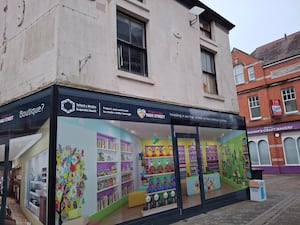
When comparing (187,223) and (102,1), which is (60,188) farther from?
(102,1)

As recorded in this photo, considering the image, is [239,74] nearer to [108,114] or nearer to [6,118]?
[108,114]

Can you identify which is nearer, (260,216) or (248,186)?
(260,216)

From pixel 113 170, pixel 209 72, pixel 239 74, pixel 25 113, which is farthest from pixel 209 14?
pixel 239 74

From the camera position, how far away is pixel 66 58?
5.07m

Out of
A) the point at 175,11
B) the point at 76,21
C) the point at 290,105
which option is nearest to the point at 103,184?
the point at 76,21

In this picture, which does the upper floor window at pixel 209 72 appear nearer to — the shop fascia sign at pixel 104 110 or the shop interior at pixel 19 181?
the shop fascia sign at pixel 104 110

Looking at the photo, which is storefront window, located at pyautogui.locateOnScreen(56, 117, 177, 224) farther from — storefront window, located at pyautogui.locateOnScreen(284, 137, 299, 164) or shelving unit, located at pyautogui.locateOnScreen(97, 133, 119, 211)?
storefront window, located at pyautogui.locateOnScreen(284, 137, 299, 164)

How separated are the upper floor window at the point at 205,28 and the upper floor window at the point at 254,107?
1210 cm

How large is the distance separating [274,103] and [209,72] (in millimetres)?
11215

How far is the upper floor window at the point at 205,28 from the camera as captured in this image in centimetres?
984

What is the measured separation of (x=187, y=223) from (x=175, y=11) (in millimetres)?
7164

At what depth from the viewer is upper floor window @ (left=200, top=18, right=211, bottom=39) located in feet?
32.3

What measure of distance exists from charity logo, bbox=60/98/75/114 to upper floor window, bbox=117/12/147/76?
6.55ft

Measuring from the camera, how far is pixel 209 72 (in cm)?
960
